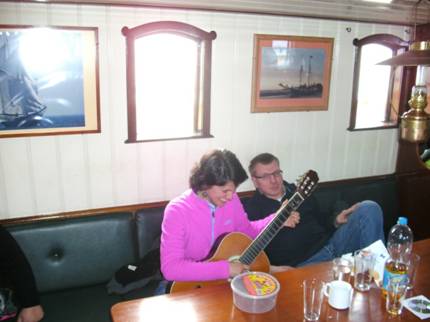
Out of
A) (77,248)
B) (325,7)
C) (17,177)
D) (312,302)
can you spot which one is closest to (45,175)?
(17,177)

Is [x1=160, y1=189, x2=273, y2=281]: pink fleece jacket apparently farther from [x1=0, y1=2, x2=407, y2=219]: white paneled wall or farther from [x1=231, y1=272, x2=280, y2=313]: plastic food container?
[x1=0, y1=2, x2=407, y2=219]: white paneled wall

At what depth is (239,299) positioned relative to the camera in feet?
5.32

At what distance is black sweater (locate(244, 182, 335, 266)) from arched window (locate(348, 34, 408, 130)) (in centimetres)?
98

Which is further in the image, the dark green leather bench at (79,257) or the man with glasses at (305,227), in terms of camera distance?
the man with glasses at (305,227)

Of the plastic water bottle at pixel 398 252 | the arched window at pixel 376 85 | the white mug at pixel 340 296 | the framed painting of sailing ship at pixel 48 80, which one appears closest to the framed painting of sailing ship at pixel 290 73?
the arched window at pixel 376 85

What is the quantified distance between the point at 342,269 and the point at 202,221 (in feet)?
2.45

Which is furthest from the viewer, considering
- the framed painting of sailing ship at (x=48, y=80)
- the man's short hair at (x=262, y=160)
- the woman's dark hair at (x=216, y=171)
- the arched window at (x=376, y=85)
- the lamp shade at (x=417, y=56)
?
the arched window at (x=376, y=85)

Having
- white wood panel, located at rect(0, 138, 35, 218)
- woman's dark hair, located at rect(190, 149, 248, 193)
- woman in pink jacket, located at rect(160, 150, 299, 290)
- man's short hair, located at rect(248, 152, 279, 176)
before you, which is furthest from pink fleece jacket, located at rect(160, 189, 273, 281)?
white wood panel, located at rect(0, 138, 35, 218)

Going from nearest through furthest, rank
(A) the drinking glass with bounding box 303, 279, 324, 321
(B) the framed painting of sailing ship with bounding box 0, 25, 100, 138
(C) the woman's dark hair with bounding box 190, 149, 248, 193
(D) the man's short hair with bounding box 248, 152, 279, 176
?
1. (A) the drinking glass with bounding box 303, 279, 324, 321
2. (C) the woman's dark hair with bounding box 190, 149, 248, 193
3. (B) the framed painting of sailing ship with bounding box 0, 25, 100, 138
4. (D) the man's short hair with bounding box 248, 152, 279, 176

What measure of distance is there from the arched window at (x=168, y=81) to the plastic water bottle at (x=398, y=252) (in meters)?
1.35

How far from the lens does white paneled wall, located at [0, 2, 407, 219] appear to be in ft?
7.91

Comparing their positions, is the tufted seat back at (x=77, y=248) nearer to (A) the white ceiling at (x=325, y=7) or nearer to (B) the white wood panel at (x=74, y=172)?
(B) the white wood panel at (x=74, y=172)

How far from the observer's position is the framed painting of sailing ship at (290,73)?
291cm

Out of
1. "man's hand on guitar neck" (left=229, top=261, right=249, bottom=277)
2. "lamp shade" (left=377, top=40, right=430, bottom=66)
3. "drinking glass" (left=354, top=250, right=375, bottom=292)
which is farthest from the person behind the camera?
"man's hand on guitar neck" (left=229, top=261, right=249, bottom=277)
